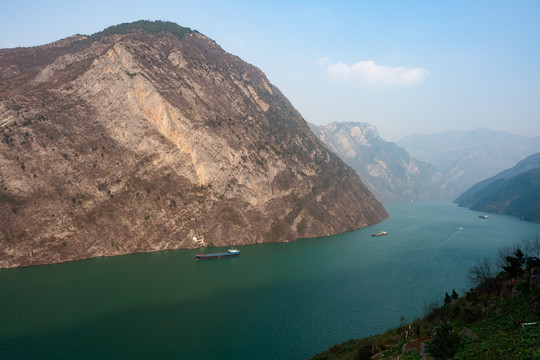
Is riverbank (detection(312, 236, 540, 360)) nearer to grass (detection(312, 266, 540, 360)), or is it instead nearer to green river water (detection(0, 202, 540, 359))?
grass (detection(312, 266, 540, 360))

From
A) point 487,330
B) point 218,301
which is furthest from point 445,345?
point 218,301

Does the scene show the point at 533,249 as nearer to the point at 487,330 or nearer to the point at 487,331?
the point at 487,330

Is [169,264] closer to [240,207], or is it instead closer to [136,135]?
[240,207]

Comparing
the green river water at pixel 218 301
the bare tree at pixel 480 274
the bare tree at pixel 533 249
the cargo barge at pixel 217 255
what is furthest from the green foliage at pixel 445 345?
the cargo barge at pixel 217 255

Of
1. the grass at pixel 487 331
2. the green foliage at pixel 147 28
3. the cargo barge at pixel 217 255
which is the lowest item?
the cargo barge at pixel 217 255

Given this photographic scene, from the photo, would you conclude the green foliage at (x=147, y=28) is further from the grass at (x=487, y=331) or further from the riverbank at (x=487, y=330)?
the riverbank at (x=487, y=330)

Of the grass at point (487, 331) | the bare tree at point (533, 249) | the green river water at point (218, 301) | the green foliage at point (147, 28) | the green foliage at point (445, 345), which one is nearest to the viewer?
the grass at point (487, 331)
